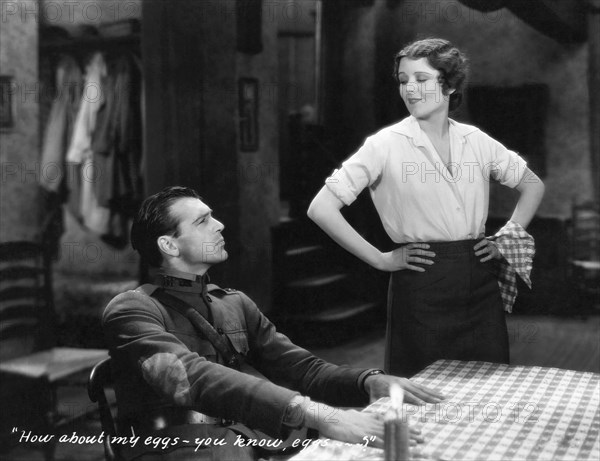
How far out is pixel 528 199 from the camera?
2633mm

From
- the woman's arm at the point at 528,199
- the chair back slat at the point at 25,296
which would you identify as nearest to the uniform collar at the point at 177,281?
the woman's arm at the point at 528,199

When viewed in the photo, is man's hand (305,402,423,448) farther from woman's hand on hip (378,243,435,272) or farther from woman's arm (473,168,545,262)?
woman's arm (473,168,545,262)

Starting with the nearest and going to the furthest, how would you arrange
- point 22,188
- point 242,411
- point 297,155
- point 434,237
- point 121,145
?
point 242,411
point 434,237
point 297,155
point 22,188
point 121,145

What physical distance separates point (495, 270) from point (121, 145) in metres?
2.70

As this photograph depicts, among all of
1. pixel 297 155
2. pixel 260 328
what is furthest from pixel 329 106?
pixel 260 328

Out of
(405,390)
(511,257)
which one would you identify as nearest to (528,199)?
(511,257)

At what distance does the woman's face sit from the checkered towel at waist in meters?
0.45

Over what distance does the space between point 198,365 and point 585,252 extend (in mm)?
1829

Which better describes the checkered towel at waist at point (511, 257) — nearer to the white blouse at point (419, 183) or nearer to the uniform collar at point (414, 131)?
the white blouse at point (419, 183)

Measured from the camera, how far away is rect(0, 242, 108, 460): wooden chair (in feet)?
11.0

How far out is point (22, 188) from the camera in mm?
3672

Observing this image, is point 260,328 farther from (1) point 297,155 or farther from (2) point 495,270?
(1) point 297,155

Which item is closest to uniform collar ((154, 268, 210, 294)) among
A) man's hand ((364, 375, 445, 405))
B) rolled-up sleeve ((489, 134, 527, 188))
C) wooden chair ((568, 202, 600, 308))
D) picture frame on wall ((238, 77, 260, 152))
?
man's hand ((364, 375, 445, 405))

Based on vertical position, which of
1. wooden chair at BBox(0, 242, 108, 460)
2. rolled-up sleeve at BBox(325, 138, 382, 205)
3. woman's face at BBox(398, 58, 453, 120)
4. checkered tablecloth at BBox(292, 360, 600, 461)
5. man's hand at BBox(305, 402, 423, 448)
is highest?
woman's face at BBox(398, 58, 453, 120)
